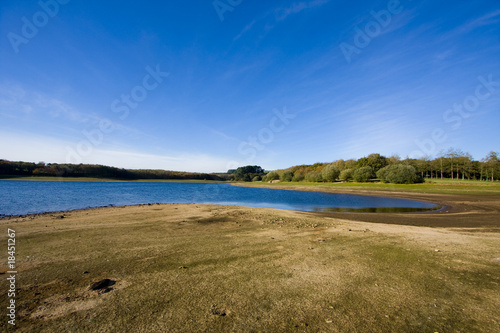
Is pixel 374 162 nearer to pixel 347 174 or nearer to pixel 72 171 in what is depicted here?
pixel 347 174

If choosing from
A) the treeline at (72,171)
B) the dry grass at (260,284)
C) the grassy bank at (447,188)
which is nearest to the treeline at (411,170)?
the grassy bank at (447,188)

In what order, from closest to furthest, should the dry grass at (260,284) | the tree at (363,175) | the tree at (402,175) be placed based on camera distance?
the dry grass at (260,284)
the tree at (402,175)
the tree at (363,175)

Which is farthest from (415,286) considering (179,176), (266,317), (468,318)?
(179,176)

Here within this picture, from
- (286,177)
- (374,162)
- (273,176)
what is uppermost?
(374,162)

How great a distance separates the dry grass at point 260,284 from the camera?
398cm

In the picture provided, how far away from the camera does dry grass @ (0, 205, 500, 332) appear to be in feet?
13.0

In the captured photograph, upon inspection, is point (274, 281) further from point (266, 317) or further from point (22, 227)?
point (22, 227)

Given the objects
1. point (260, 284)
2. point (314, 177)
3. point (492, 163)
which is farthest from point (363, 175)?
point (260, 284)

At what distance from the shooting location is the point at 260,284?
5.49 metres

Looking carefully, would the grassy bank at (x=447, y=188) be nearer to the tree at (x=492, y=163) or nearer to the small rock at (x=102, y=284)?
the tree at (x=492, y=163)

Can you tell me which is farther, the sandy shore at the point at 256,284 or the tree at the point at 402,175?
the tree at the point at 402,175

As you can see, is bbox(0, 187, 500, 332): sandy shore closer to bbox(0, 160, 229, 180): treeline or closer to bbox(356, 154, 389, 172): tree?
bbox(356, 154, 389, 172): tree

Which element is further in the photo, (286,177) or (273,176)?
(273,176)

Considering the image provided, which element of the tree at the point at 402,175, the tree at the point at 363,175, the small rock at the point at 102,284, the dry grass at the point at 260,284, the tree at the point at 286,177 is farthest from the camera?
the tree at the point at 286,177
